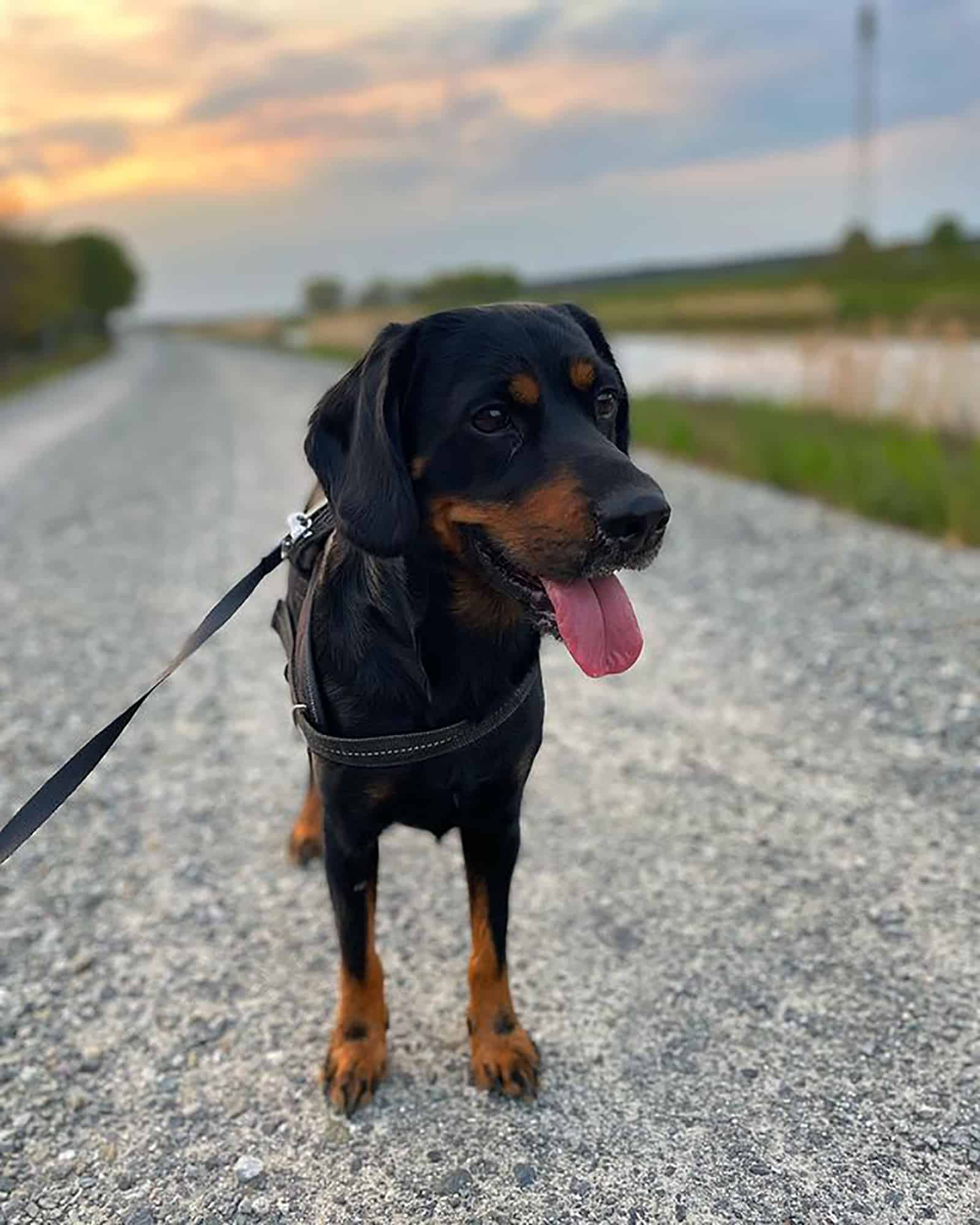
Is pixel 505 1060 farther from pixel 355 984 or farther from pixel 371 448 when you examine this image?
pixel 371 448

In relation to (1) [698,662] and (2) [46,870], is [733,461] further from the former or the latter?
(2) [46,870]

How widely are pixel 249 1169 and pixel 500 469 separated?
6.06 ft

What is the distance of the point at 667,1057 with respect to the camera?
9.70 ft

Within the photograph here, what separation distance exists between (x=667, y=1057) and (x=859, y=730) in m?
2.39

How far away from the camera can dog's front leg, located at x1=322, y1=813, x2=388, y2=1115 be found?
279cm

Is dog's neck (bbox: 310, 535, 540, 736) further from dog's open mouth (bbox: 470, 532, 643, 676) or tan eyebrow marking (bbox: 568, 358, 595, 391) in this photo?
tan eyebrow marking (bbox: 568, 358, 595, 391)

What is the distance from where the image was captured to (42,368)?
1761 inches

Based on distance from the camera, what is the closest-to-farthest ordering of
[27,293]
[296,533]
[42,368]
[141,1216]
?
[141,1216]
[296,533]
[27,293]
[42,368]

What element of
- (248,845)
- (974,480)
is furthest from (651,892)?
(974,480)

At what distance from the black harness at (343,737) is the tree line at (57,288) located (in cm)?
4017

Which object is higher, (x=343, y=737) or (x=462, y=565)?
(x=462, y=565)

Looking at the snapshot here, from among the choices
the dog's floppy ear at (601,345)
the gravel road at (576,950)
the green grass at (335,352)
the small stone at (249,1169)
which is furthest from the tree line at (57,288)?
the small stone at (249,1169)

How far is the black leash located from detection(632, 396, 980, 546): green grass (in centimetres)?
626

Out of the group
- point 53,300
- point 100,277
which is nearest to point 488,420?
point 53,300
